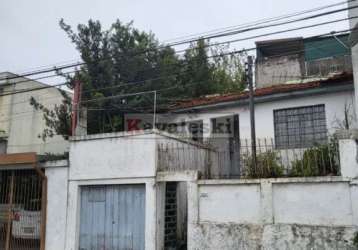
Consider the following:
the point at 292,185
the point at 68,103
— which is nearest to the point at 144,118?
the point at 68,103

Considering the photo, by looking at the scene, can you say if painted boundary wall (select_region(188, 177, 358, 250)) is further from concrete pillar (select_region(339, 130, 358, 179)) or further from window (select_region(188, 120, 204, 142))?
window (select_region(188, 120, 204, 142))

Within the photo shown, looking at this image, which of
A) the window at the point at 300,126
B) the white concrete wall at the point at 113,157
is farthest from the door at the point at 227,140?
the white concrete wall at the point at 113,157

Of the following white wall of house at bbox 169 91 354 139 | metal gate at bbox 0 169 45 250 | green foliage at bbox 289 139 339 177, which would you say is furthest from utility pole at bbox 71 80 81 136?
green foliage at bbox 289 139 339 177

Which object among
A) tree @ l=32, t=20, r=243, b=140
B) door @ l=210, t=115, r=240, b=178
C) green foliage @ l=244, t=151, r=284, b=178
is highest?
tree @ l=32, t=20, r=243, b=140

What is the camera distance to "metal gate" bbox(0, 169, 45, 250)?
10.9 m

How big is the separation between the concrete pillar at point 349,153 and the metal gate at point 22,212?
8259 mm

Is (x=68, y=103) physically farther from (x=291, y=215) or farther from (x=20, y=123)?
(x=291, y=215)

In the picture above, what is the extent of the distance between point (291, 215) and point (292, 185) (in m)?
0.62

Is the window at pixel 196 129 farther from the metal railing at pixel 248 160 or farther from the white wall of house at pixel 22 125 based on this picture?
the white wall of house at pixel 22 125

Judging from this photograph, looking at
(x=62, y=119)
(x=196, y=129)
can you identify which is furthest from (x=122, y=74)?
(x=196, y=129)

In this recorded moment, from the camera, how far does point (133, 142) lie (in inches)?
372

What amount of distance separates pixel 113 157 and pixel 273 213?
14.6 feet

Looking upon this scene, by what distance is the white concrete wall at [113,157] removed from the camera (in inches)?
362

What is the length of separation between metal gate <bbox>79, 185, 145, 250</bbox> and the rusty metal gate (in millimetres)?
1514
